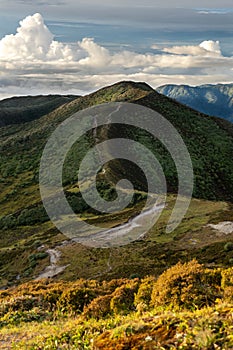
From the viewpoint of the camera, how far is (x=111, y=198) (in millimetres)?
70500

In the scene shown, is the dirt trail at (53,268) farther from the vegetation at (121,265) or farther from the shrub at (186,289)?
the shrub at (186,289)

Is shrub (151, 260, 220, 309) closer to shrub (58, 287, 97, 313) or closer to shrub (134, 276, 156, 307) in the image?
shrub (134, 276, 156, 307)

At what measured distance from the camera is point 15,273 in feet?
157

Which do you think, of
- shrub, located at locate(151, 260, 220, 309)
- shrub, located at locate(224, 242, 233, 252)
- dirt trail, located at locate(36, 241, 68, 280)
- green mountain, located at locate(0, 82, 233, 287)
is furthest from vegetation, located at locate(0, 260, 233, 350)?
dirt trail, located at locate(36, 241, 68, 280)

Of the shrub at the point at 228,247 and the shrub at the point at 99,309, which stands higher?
the shrub at the point at 99,309

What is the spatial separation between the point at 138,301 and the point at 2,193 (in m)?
93.1

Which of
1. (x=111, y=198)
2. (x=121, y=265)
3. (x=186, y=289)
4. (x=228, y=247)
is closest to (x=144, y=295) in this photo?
(x=186, y=289)

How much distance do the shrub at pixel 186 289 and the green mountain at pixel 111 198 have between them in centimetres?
1775

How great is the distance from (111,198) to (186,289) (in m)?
56.1

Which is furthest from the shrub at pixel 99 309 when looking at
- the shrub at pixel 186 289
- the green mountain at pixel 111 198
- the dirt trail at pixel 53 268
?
the dirt trail at pixel 53 268

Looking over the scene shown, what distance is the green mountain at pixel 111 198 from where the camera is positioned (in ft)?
137

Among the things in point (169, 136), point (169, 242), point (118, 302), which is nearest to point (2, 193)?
point (169, 136)

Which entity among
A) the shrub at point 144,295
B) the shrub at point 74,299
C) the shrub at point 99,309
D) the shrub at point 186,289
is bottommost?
the shrub at point 74,299

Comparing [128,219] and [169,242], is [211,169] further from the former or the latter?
[169,242]
